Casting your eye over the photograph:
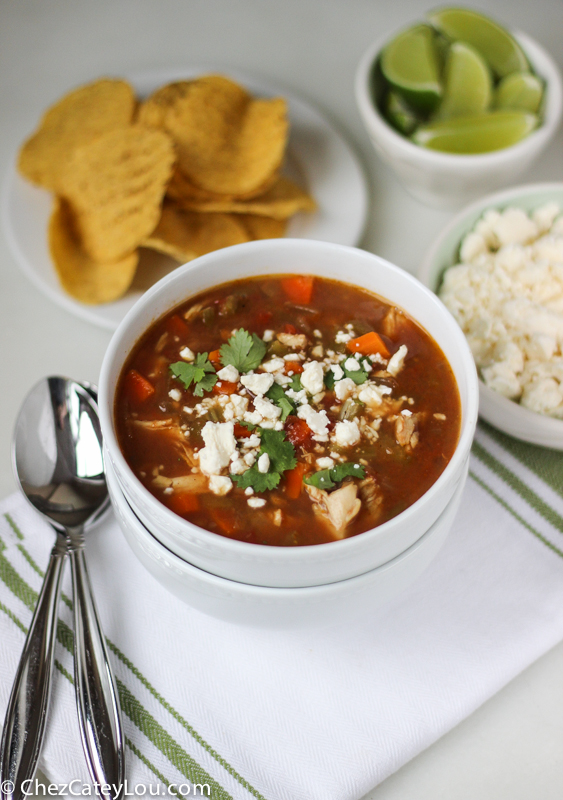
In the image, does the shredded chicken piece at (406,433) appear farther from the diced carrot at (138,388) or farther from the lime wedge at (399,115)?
the lime wedge at (399,115)

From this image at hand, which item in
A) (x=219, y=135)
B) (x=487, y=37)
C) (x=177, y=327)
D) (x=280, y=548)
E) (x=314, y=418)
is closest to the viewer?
(x=280, y=548)

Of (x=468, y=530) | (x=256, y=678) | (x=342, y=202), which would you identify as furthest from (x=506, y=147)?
(x=256, y=678)

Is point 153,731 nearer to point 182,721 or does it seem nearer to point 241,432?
point 182,721

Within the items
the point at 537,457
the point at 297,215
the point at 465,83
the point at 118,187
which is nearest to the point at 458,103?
the point at 465,83

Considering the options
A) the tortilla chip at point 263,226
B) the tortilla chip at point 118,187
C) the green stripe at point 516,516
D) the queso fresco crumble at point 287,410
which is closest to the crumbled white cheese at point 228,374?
the queso fresco crumble at point 287,410

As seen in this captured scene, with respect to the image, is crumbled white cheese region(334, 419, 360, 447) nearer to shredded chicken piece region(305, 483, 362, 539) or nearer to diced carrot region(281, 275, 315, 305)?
shredded chicken piece region(305, 483, 362, 539)

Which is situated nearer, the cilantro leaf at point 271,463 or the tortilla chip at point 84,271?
the cilantro leaf at point 271,463
